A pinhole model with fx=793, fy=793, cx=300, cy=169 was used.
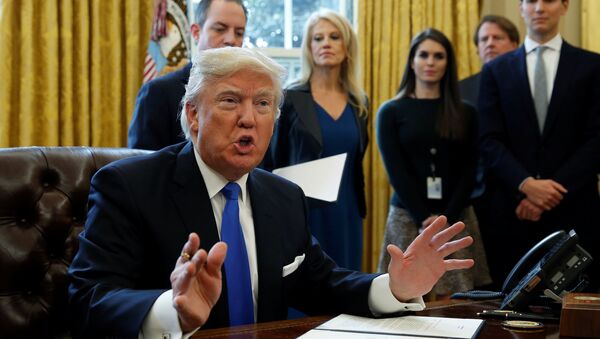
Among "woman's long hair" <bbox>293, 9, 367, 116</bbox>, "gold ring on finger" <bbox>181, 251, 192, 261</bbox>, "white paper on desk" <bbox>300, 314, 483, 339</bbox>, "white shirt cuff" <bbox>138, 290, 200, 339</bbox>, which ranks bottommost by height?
"white paper on desk" <bbox>300, 314, 483, 339</bbox>

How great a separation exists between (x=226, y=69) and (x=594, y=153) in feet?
8.08

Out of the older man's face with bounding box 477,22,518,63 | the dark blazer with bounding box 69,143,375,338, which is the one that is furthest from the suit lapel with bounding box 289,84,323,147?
the dark blazer with bounding box 69,143,375,338

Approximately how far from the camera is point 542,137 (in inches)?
156

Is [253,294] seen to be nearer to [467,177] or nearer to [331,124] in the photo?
[331,124]

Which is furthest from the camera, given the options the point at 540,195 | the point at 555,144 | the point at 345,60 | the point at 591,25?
the point at 591,25

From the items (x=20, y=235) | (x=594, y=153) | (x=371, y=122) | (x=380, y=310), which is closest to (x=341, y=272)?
(x=380, y=310)

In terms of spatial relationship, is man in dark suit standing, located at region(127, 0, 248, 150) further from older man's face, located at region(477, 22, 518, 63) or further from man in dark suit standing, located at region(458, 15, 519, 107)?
older man's face, located at region(477, 22, 518, 63)

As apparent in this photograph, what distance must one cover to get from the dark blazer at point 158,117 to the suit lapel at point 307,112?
806 millimetres

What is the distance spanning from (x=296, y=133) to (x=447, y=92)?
909 millimetres

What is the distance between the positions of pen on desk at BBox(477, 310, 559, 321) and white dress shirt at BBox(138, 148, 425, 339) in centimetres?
16

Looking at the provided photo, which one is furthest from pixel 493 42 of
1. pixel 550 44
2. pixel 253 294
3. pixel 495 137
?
pixel 253 294

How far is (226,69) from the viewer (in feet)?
6.59

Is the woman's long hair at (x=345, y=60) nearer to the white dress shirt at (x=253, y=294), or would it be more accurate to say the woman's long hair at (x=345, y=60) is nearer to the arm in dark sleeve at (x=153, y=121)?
the arm in dark sleeve at (x=153, y=121)

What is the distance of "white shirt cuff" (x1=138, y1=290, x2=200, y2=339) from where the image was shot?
1.57m
